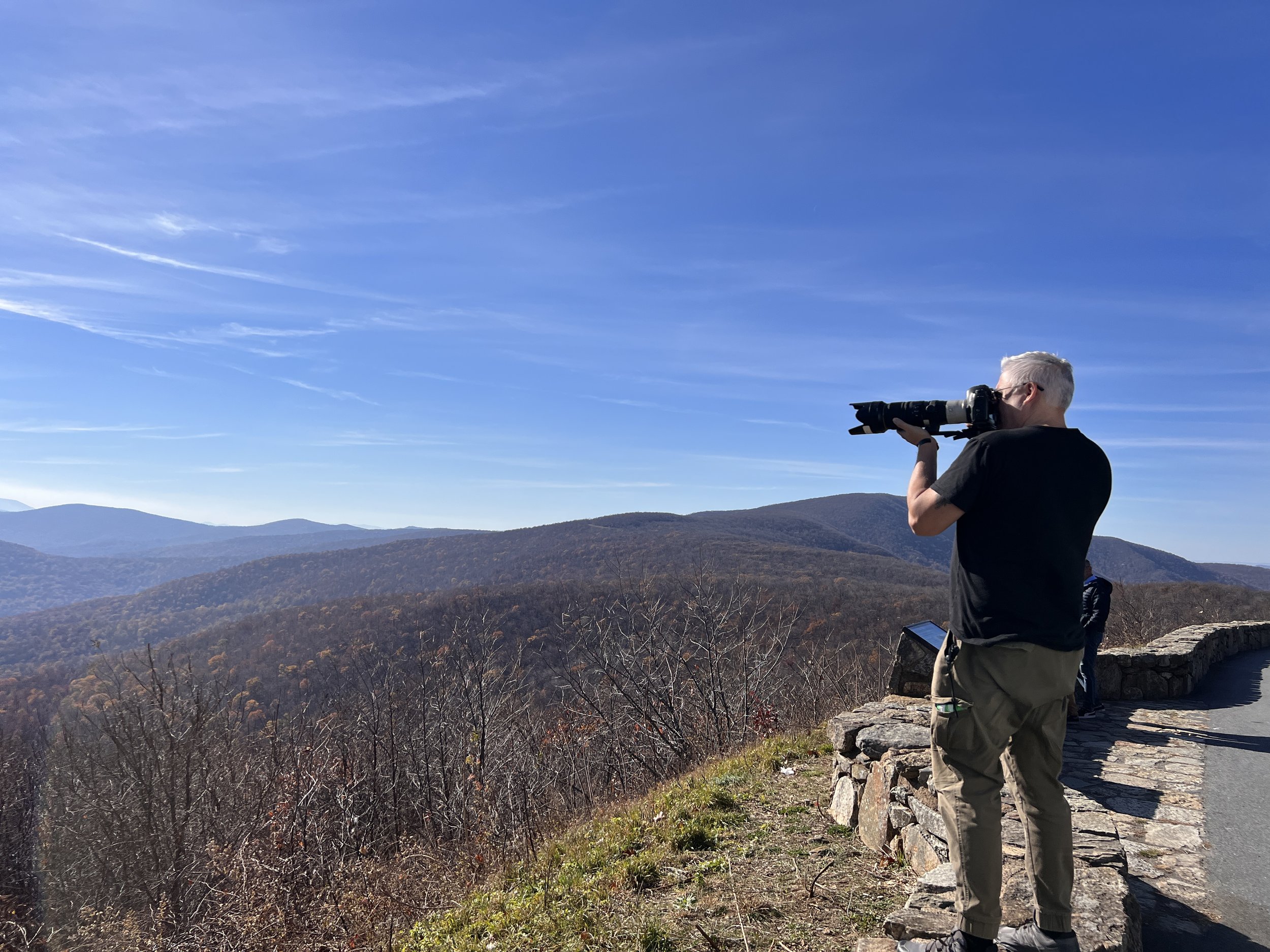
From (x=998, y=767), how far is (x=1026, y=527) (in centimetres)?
78

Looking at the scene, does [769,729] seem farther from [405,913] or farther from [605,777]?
[405,913]

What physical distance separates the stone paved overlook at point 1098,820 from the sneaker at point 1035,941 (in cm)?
13

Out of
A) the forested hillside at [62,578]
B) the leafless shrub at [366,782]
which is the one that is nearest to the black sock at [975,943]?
the leafless shrub at [366,782]

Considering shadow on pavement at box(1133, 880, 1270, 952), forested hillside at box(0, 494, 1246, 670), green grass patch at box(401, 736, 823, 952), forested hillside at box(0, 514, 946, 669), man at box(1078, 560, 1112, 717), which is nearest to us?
shadow on pavement at box(1133, 880, 1270, 952)

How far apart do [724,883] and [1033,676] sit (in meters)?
2.31

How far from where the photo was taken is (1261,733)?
22.2ft

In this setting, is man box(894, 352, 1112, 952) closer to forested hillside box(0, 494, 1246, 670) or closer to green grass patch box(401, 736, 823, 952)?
green grass patch box(401, 736, 823, 952)

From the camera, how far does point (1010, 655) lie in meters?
2.38

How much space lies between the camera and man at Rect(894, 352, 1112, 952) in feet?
7.78

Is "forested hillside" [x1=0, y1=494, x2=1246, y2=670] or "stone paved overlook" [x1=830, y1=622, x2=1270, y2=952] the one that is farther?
"forested hillside" [x1=0, y1=494, x2=1246, y2=670]

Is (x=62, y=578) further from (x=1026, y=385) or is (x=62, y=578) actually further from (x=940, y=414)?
(x=1026, y=385)

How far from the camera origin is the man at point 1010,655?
237 centimetres

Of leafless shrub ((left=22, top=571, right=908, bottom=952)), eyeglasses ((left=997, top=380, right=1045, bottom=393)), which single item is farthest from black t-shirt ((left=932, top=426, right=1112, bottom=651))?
leafless shrub ((left=22, top=571, right=908, bottom=952))

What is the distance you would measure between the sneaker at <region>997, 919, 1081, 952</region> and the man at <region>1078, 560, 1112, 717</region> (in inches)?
185
